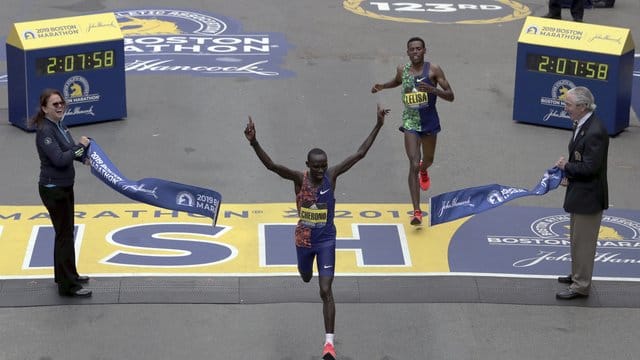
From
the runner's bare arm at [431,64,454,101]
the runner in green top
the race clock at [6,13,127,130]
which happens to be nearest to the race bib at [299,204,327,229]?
the runner in green top

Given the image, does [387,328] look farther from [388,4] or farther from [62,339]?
[388,4]

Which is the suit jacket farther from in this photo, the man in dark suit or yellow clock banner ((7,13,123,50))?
yellow clock banner ((7,13,123,50))

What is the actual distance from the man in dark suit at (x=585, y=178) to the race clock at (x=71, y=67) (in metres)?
7.80

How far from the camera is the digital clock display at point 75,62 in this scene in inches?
655

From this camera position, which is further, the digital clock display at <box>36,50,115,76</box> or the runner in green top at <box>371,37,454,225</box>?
the digital clock display at <box>36,50,115,76</box>

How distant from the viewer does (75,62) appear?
1686cm

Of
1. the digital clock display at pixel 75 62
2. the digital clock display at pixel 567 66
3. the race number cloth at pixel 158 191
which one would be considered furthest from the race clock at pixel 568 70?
the race number cloth at pixel 158 191

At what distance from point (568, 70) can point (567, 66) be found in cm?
6

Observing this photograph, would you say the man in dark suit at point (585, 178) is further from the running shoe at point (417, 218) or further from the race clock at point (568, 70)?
the race clock at point (568, 70)

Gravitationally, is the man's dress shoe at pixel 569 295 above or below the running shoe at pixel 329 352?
below

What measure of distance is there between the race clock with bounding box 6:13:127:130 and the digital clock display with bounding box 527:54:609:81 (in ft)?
19.1

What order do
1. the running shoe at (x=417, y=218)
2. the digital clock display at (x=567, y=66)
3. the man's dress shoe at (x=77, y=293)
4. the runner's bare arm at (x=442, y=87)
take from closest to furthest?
the man's dress shoe at (x=77, y=293) < the runner's bare arm at (x=442, y=87) < the running shoe at (x=417, y=218) < the digital clock display at (x=567, y=66)

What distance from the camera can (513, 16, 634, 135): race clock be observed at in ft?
55.5

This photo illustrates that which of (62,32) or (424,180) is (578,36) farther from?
(62,32)
